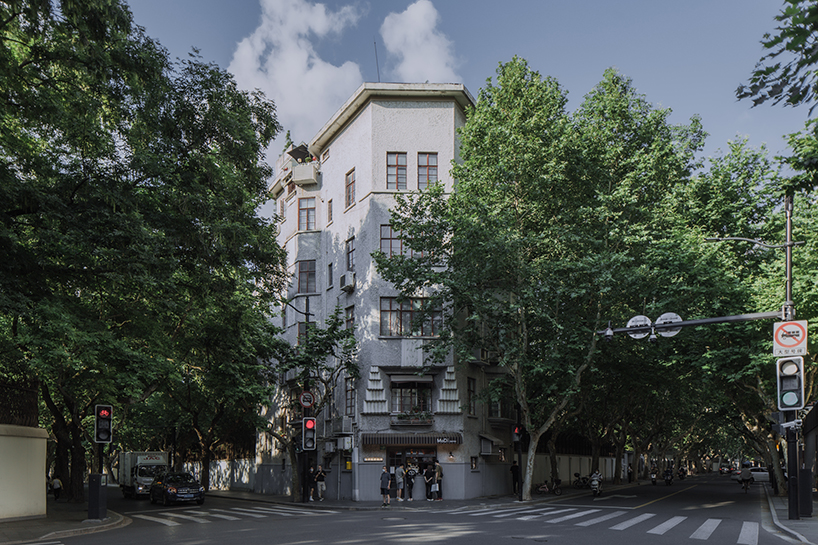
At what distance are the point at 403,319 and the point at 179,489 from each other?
13.0m

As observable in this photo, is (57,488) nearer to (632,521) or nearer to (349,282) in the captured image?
(349,282)

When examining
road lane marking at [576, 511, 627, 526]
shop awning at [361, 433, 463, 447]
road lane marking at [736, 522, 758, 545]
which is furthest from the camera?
shop awning at [361, 433, 463, 447]

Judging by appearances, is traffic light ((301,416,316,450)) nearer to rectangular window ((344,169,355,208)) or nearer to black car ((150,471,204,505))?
black car ((150,471,204,505))

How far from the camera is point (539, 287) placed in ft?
94.3

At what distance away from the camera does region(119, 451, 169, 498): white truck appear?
3884 centimetres

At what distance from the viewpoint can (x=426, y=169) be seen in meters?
35.0

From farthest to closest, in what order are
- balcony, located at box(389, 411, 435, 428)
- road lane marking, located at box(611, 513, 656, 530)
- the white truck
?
the white truck < balcony, located at box(389, 411, 435, 428) < road lane marking, located at box(611, 513, 656, 530)

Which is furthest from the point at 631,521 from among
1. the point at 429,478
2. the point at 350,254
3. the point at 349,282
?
the point at 350,254

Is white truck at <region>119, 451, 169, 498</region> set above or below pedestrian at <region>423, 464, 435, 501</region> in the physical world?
below

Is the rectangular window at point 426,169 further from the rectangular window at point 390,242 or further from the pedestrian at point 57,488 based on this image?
the pedestrian at point 57,488

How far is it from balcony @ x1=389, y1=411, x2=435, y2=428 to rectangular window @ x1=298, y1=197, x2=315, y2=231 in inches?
577

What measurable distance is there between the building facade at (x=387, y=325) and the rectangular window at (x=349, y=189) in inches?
2.2

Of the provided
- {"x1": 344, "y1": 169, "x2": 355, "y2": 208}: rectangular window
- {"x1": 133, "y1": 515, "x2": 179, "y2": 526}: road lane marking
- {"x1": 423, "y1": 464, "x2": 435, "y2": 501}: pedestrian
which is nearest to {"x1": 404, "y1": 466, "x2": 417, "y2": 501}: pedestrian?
{"x1": 423, "y1": 464, "x2": 435, "y2": 501}: pedestrian

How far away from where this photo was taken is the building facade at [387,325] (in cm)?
3225
